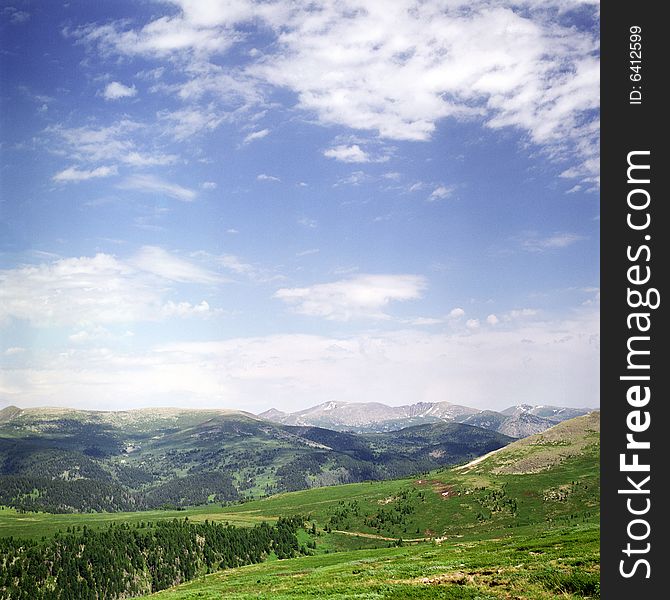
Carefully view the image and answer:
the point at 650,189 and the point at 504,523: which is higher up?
the point at 650,189

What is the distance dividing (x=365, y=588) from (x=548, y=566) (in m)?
14.4

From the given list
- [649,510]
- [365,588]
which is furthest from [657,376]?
[365,588]

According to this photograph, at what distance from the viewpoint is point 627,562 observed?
19391 millimetres

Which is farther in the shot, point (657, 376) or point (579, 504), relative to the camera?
point (579, 504)

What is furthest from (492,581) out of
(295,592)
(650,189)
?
(650,189)

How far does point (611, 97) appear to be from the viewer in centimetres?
2167

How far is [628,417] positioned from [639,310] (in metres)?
4.58

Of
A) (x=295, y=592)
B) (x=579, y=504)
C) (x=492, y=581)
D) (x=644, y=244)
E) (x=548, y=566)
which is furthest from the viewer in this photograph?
(x=579, y=504)

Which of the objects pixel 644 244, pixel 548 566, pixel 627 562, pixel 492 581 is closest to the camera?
pixel 627 562

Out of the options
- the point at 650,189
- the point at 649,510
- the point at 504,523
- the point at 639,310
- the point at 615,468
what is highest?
the point at 650,189

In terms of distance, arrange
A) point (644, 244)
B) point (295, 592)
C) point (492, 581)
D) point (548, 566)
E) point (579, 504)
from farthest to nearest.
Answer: point (579, 504) → point (295, 592) → point (548, 566) → point (492, 581) → point (644, 244)

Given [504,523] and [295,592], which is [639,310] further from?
[504,523]

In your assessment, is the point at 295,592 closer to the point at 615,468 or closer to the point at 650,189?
the point at 615,468

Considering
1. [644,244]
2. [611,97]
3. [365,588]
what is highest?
[611,97]
